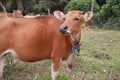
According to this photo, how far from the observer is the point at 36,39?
557cm

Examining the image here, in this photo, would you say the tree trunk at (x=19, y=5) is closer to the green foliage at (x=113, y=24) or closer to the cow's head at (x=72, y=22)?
the green foliage at (x=113, y=24)

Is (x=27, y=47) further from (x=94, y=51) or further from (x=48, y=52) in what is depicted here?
(x=94, y=51)

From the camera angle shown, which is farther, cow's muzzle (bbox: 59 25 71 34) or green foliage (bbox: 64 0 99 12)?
green foliage (bbox: 64 0 99 12)

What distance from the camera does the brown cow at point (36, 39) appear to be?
5502mm

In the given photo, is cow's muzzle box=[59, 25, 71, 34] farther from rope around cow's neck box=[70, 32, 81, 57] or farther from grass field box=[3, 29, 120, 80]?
grass field box=[3, 29, 120, 80]

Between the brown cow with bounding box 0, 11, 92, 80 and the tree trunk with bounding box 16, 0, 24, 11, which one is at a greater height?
the brown cow with bounding box 0, 11, 92, 80

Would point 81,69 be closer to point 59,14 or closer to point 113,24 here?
point 59,14

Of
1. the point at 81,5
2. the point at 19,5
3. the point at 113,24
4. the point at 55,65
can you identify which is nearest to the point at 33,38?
the point at 55,65

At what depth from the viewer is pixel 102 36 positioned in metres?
12.8

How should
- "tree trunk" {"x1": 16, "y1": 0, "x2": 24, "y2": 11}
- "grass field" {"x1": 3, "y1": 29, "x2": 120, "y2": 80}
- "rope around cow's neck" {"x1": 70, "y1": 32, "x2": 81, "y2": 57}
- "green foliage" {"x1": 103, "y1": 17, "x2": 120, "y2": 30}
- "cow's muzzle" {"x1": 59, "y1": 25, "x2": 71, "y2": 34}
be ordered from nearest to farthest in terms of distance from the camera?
1. "cow's muzzle" {"x1": 59, "y1": 25, "x2": 71, "y2": 34}
2. "rope around cow's neck" {"x1": 70, "y1": 32, "x2": 81, "y2": 57}
3. "grass field" {"x1": 3, "y1": 29, "x2": 120, "y2": 80}
4. "green foliage" {"x1": 103, "y1": 17, "x2": 120, "y2": 30}
5. "tree trunk" {"x1": 16, "y1": 0, "x2": 24, "y2": 11}

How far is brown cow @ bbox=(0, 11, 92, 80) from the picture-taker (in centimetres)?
550

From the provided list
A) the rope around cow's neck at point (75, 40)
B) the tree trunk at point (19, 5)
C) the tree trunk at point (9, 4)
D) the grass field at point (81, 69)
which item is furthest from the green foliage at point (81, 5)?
the rope around cow's neck at point (75, 40)

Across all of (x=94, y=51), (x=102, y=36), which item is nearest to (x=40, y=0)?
(x=102, y=36)

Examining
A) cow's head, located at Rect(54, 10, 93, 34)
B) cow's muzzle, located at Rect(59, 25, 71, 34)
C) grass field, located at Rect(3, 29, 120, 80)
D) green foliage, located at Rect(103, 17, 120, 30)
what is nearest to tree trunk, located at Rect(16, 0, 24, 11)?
green foliage, located at Rect(103, 17, 120, 30)
